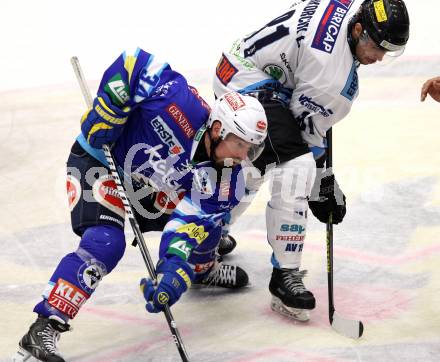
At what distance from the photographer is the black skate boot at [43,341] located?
3.72 metres

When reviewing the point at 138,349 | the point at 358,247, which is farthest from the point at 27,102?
the point at 138,349

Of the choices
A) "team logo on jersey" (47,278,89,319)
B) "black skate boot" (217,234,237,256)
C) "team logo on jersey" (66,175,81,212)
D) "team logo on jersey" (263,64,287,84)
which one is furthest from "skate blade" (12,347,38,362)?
"team logo on jersey" (263,64,287,84)

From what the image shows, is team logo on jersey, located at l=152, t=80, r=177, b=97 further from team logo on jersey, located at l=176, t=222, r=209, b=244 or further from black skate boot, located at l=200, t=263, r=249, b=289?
black skate boot, located at l=200, t=263, r=249, b=289

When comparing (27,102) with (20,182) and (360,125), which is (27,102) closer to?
(20,182)

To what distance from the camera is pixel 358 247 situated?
17.1 ft

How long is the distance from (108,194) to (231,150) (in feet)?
2.05

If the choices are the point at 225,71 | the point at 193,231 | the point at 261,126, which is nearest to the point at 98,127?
the point at 193,231

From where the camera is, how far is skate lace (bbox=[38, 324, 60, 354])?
3736 millimetres

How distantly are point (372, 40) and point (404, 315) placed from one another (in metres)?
1.33

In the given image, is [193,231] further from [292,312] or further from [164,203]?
[292,312]

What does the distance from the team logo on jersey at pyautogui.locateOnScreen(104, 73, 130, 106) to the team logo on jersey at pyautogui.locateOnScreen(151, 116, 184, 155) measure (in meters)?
0.19

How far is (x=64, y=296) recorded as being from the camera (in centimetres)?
376

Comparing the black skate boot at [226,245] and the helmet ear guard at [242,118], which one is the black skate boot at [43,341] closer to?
the helmet ear guard at [242,118]

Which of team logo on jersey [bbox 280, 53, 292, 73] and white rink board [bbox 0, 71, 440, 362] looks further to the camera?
team logo on jersey [bbox 280, 53, 292, 73]
